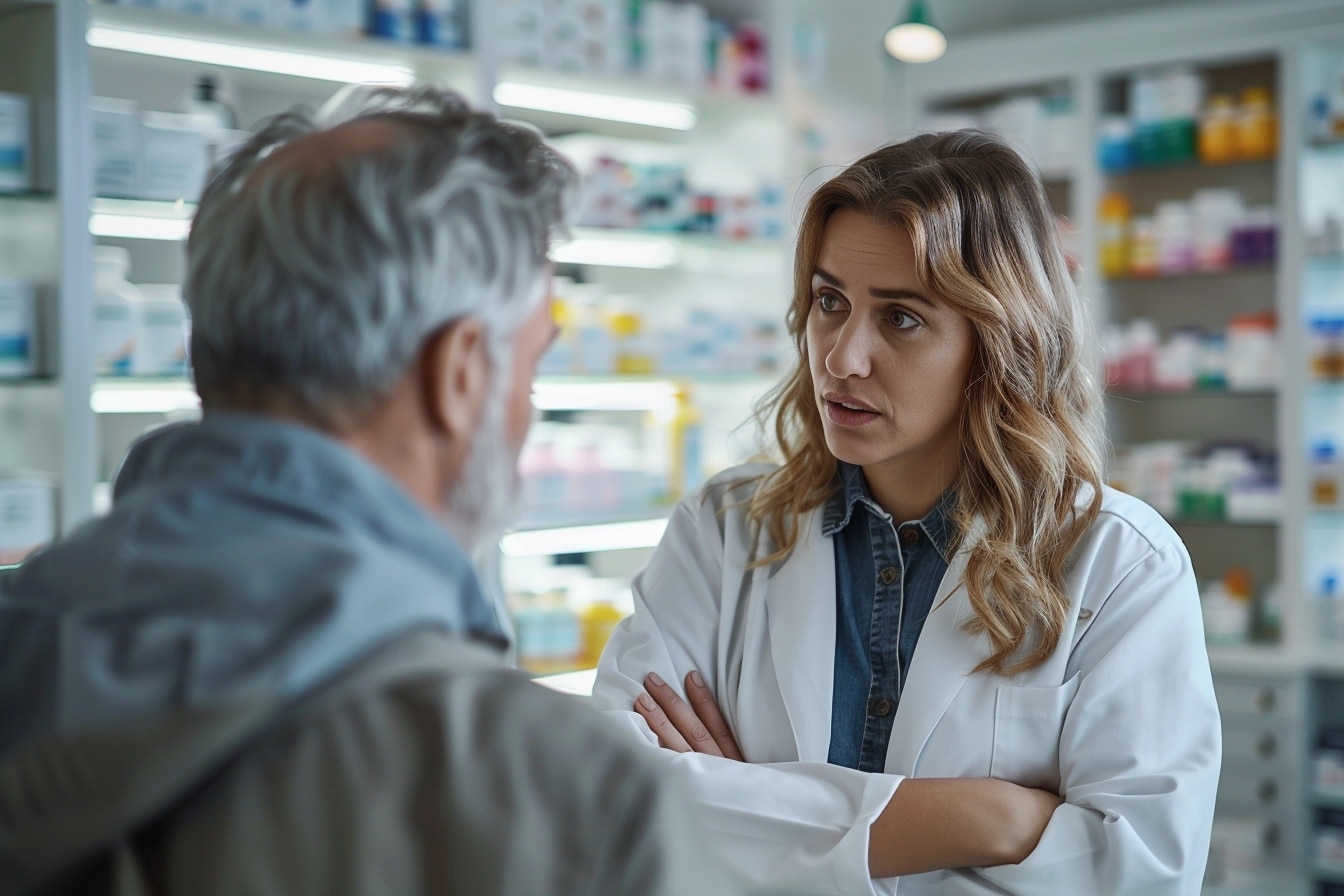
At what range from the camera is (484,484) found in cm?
86

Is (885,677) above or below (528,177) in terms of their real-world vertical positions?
below

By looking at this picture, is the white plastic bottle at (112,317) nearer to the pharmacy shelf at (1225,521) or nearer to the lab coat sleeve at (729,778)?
the lab coat sleeve at (729,778)

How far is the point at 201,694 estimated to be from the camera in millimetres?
649

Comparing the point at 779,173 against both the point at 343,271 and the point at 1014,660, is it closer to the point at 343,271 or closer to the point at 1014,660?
the point at 1014,660

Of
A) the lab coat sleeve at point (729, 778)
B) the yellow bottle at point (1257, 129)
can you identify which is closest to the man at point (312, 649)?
→ the lab coat sleeve at point (729, 778)

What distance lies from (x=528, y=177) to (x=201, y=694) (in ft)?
1.37

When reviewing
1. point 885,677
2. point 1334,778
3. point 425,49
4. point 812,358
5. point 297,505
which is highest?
point 425,49

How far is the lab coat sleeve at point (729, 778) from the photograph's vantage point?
140cm

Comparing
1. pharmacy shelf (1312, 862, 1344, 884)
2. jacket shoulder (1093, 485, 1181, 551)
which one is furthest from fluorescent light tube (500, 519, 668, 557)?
pharmacy shelf (1312, 862, 1344, 884)

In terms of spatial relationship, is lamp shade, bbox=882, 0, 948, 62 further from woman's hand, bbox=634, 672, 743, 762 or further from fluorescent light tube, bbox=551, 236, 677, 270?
woman's hand, bbox=634, 672, 743, 762

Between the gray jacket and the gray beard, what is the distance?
0.48ft

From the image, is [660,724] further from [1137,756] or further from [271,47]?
[271,47]

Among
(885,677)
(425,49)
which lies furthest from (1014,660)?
(425,49)

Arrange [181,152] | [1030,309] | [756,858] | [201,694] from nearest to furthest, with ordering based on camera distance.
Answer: [201,694]
[756,858]
[1030,309]
[181,152]
